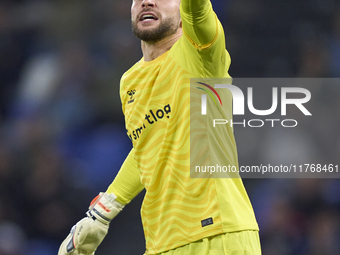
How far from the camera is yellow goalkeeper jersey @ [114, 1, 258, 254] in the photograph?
215 centimetres

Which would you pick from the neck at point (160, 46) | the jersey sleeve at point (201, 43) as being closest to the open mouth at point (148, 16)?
the neck at point (160, 46)

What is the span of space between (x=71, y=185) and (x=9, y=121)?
88 centimetres

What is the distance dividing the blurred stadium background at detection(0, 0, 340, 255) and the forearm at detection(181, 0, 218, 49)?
231cm

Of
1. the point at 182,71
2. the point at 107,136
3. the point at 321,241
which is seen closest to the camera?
the point at 182,71

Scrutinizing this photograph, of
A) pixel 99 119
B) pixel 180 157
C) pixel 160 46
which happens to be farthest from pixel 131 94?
pixel 99 119

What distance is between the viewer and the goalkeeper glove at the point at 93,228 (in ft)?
9.22

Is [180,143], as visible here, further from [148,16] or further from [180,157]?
[148,16]

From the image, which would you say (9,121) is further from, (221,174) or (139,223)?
(221,174)

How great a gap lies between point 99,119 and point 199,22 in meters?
2.63

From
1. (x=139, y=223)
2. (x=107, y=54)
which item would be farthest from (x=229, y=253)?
(x=107, y=54)

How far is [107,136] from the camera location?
451cm

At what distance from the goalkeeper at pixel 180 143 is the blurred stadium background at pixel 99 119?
1994mm

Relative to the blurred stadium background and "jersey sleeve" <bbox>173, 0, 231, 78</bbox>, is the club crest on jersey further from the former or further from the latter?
the blurred stadium background

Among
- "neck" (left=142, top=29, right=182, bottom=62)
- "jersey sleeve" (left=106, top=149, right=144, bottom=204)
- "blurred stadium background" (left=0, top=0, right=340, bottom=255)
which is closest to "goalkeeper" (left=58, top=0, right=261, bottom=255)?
"neck" (left=142, top=29, right=182, bottom=62)
